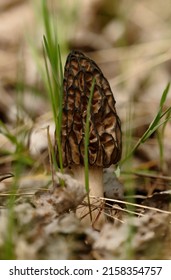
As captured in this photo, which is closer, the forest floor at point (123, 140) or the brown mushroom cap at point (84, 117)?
the forest floor at point (123, 140)

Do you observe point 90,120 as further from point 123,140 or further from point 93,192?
point 123,140

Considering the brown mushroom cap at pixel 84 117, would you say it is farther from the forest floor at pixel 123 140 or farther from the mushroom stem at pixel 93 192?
the forest floor at pixel 123 140

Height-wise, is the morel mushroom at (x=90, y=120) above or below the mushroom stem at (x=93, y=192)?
above

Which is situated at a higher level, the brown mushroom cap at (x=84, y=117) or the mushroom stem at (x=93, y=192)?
the brown mushroom cap at (x=84, y=117)

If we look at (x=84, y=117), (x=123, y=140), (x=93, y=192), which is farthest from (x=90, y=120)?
(x=123, y=140)

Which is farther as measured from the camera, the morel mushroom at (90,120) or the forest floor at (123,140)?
the morel mushroom at (90,120)

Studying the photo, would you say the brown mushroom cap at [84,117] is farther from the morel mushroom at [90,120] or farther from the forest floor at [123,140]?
the forest floor at [123,140]

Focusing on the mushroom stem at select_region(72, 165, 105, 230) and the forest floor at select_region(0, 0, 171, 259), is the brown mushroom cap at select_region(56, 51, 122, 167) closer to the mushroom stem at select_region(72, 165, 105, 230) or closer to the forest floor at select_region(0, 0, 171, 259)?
the mushroom stem at select_region(72, 165, 105, 230)

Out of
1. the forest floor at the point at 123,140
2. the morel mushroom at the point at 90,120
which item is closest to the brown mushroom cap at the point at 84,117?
the morel mushroom at the point at 90,120
